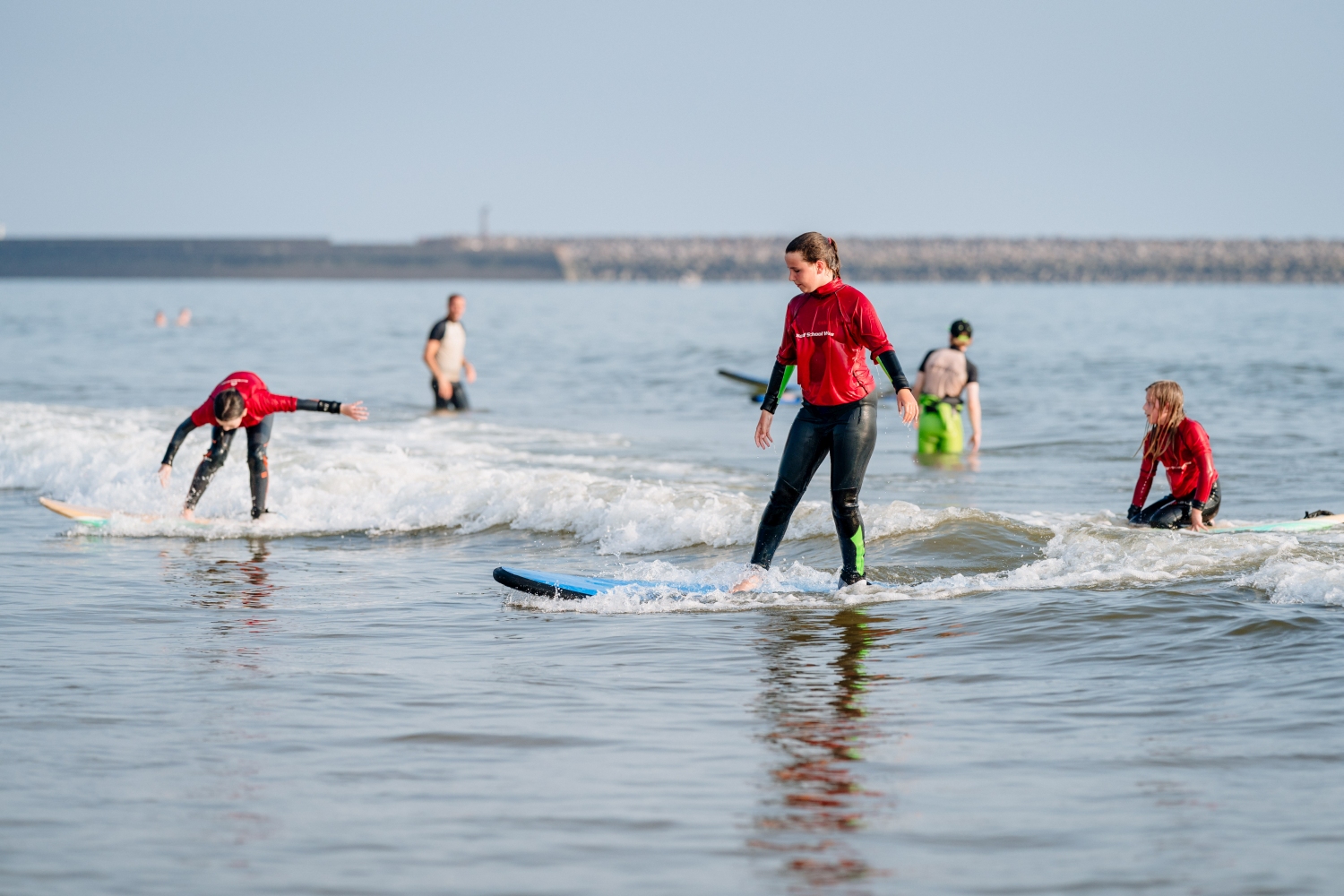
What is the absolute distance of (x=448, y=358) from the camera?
20172 mm

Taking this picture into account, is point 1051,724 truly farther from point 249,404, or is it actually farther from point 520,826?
point 249,404

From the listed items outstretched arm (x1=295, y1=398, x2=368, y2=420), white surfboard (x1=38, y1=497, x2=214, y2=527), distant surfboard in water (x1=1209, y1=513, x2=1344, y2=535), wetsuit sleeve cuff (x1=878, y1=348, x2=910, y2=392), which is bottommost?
white surfboard (x1=38, y1=497, x2=214, y2=527)

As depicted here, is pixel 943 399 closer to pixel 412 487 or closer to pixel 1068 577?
pixel 412 487

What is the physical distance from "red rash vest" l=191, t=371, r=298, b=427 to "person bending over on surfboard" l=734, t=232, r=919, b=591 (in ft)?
14.8

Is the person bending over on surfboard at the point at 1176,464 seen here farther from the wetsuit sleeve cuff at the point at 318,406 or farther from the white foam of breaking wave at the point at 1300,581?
the wetsuit sleeve cuff at the point at 318,406

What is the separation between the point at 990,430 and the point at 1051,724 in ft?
48.3

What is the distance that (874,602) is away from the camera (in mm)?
7930

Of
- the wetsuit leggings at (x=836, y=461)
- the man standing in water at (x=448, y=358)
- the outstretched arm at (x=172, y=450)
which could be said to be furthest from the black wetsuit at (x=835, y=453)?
the man standing in water at (x=448, y=358)

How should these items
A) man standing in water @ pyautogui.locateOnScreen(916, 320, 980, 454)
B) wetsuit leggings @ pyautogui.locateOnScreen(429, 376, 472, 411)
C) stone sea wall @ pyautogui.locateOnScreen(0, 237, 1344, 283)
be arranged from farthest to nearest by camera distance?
stone sea wall @ pyautogui.locateOnScreen(0, 237, 1344, 283) < wetsuit leggings @ pyautogui.locateOnScreen(429, 376, 472, 411) < man standing in water @ pyautogui.locateOnScreen(916, 320, 980, 454)

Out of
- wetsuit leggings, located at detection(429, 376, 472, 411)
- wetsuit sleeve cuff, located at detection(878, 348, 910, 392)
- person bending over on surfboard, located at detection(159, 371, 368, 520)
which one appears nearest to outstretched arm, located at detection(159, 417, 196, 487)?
person bending over on surfboard, located at detection(159, 371, 368, 520)

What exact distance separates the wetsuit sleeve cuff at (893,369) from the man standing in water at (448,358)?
12186mm

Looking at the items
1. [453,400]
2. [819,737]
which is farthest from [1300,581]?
[453,400]

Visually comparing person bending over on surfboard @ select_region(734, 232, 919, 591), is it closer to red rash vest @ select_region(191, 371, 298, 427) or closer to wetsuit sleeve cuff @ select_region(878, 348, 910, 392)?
wetsuit sleeve cuff @ select_region(878, 348, 910, 392)

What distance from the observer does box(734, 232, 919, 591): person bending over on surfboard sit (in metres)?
7.27
